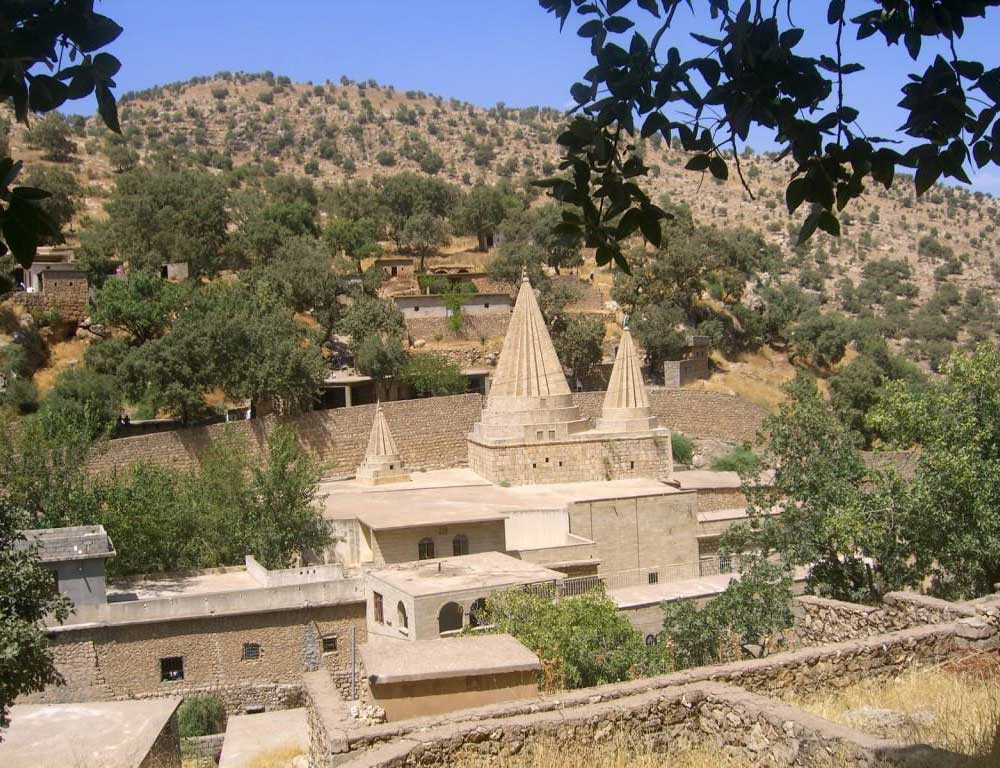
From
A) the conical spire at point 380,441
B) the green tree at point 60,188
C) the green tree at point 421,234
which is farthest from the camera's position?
the green tree at point 421,234

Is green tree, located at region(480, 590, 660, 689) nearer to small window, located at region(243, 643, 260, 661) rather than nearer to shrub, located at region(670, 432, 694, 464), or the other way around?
small window, located at region(243, 643, 260, 661)

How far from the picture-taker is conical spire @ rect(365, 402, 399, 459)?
24.2m

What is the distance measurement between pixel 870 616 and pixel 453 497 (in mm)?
12652

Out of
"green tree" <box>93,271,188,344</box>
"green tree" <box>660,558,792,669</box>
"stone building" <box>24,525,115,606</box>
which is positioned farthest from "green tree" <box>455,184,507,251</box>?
"green tree" <box>660,558,792,669</box>

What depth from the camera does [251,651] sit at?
16469mm

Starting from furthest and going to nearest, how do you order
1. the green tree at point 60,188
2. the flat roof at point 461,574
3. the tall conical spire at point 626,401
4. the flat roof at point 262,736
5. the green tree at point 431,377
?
the green tree at point 60,188, the green tree at point 431,377, the tall conical spire at point 626,401, the flat roof at point 461,574, the flat roof at point 262,736

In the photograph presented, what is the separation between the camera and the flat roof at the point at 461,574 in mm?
15070

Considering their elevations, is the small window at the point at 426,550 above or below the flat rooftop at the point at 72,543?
below

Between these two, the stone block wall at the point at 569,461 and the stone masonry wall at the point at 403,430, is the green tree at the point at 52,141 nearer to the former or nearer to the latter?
the stone masonry wall at the point at 403,430

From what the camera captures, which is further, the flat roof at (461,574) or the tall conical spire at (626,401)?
the tall conical spire at (626,401)

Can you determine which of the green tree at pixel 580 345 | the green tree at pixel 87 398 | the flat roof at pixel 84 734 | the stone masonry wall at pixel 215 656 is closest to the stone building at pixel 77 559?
the stone masonry wall at pixel 215 656

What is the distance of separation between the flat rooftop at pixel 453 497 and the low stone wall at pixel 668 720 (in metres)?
11.2

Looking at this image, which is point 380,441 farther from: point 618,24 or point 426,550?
point 618,24

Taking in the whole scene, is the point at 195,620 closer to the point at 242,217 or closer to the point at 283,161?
the point at 242,217
